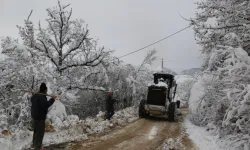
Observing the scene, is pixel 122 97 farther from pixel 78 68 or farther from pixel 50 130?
pixel 50 130

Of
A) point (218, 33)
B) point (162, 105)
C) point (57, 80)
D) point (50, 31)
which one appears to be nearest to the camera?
point (218, 33)

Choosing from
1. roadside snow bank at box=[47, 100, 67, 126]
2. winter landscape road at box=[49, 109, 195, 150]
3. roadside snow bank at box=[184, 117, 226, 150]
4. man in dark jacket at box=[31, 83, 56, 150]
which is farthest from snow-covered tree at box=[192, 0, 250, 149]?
roadside snow bank at box=[47, 100, 67, 126]

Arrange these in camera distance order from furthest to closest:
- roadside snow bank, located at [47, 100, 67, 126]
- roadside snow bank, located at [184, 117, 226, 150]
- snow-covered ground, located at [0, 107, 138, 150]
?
roadside snow bank, located at [47, 100, 67, 126] < roadside snow bank, located at [184, 117, 226, 150] < snow-covered ground, located at [0, 107, 138, 150]

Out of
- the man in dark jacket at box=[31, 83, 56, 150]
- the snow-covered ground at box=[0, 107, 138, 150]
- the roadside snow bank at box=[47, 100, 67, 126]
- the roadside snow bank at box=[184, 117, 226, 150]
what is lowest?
the roadside snow bank at box=[184, 117, 226, 150]

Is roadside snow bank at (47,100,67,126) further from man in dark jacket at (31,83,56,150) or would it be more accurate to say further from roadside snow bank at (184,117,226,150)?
roadside snow bank at (184,117,226,150)

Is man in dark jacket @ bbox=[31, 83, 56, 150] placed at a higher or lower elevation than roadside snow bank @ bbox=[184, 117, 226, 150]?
higher

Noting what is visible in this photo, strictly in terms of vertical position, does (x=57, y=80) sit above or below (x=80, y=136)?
above

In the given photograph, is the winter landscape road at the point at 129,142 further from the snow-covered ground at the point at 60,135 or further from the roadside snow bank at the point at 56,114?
the roadside snow bank at the point at 56,114

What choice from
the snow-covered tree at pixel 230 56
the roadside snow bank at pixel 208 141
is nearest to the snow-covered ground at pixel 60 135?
the roadside snow bank at pixel 208 141

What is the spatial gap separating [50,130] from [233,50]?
24.5 ft

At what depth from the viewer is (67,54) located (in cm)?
1964

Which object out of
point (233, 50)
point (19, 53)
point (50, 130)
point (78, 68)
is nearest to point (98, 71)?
point (78, 68)

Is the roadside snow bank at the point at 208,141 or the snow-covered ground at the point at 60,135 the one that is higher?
the snow-covered ground at the point at 60,135

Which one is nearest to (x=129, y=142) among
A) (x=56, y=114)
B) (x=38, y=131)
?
(x=38, y=131)
